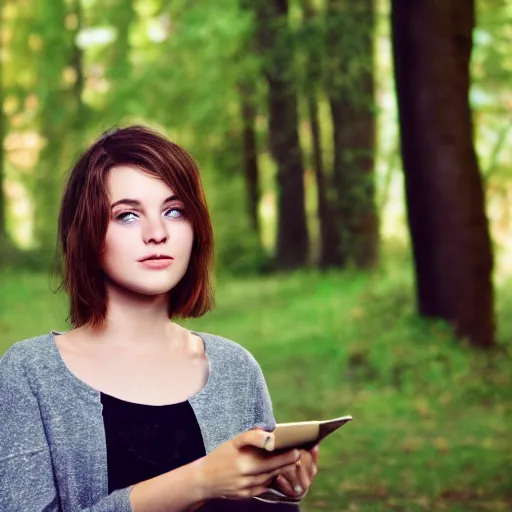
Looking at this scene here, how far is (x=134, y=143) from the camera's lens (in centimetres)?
259

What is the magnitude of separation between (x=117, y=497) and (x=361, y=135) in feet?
49.2

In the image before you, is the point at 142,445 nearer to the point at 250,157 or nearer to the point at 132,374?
the point at 132,374

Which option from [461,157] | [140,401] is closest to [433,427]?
[461,157]

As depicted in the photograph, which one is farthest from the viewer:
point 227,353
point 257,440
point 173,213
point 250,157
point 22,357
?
point 250,157

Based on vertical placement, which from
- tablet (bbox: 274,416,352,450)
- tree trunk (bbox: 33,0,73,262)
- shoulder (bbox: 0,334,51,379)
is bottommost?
tablet (bbox: 274,416,352,450)

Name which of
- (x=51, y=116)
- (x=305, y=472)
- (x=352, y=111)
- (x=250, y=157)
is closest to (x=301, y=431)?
(x=305, y=472)

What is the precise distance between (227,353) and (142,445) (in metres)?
0.35

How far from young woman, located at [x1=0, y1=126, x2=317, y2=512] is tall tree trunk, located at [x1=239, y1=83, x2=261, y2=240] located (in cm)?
1861

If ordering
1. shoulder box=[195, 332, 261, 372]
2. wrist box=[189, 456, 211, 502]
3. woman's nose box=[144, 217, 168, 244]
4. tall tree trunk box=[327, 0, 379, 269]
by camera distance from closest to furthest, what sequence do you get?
1. wrist box=[189, 456, 211, 502]
2. woman's nose box=[144, 217, 168, 244]
3. shoulder box=[195, 332, 261, 372]
4. tall tree trunk box=[327, 0, 379, 269]

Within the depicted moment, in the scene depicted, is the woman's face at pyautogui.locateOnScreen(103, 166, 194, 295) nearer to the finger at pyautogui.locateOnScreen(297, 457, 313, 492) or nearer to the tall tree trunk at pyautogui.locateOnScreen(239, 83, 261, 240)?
the finger at pyautogui.locateOnScreen(297, 457, 313, 492)

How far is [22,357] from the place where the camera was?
2.48 m

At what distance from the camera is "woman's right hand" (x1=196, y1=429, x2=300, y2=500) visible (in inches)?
87.1

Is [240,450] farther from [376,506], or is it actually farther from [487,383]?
[487,383]

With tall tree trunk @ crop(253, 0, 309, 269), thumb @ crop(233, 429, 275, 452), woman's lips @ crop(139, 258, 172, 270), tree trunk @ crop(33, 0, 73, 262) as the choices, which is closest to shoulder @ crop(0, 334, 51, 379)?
woman's lips @ crop(139, 258, 172, 270)
